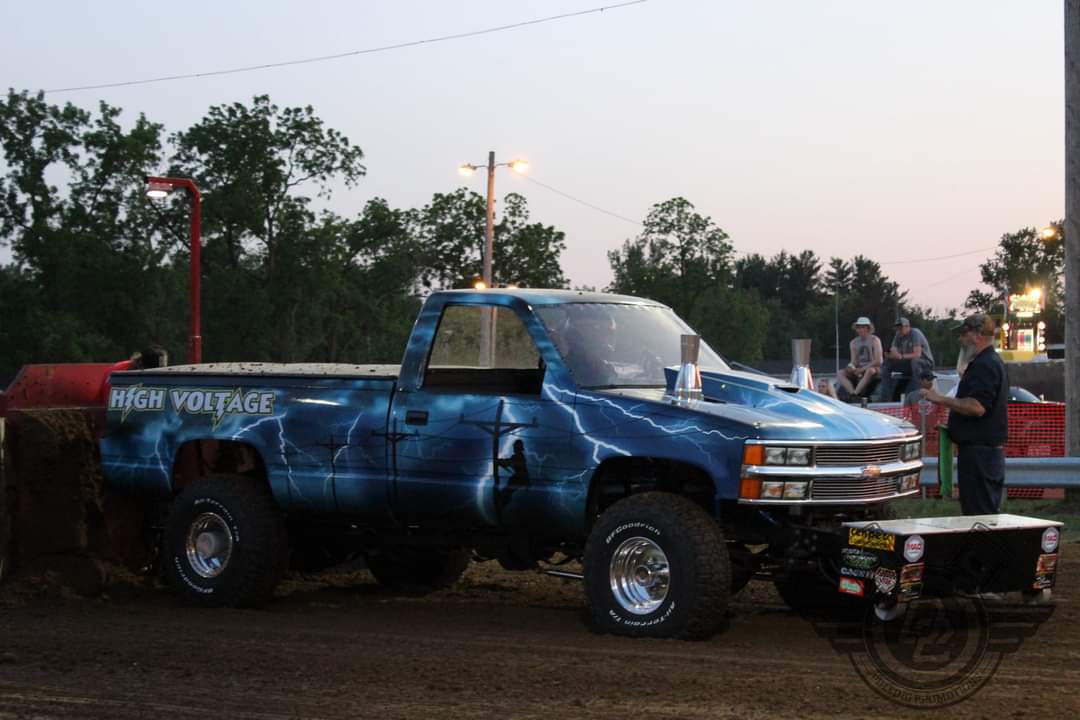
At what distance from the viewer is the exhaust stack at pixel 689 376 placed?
25.5ft

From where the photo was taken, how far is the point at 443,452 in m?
8.38

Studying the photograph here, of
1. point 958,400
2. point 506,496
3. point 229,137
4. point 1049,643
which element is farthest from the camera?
point 229,137

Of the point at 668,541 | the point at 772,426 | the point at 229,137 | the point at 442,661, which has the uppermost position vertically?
the point at 229,137

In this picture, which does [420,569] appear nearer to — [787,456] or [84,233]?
[787,456]

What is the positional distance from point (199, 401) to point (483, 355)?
2048 mm

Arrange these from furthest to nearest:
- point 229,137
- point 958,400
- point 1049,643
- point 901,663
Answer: point 229,137
point 958,400
point 1049,643
point 901,663

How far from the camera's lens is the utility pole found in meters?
14.8

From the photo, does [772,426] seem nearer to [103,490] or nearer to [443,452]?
[443,452]

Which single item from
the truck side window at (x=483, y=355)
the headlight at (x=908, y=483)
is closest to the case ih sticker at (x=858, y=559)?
the headlight at (x=908, y=483)

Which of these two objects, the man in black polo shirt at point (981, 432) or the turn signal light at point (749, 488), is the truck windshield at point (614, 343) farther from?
the man in black polo shirt at point (981, 432)

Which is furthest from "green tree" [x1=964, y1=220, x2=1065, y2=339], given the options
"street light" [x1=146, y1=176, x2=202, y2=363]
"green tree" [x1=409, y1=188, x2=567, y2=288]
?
"street light" [x1=146, y1=176, x2=202, y2=363]

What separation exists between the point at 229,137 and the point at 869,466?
56519 mm

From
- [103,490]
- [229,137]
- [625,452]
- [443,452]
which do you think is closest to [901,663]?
[625,452]

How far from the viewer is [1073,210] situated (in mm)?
14773
